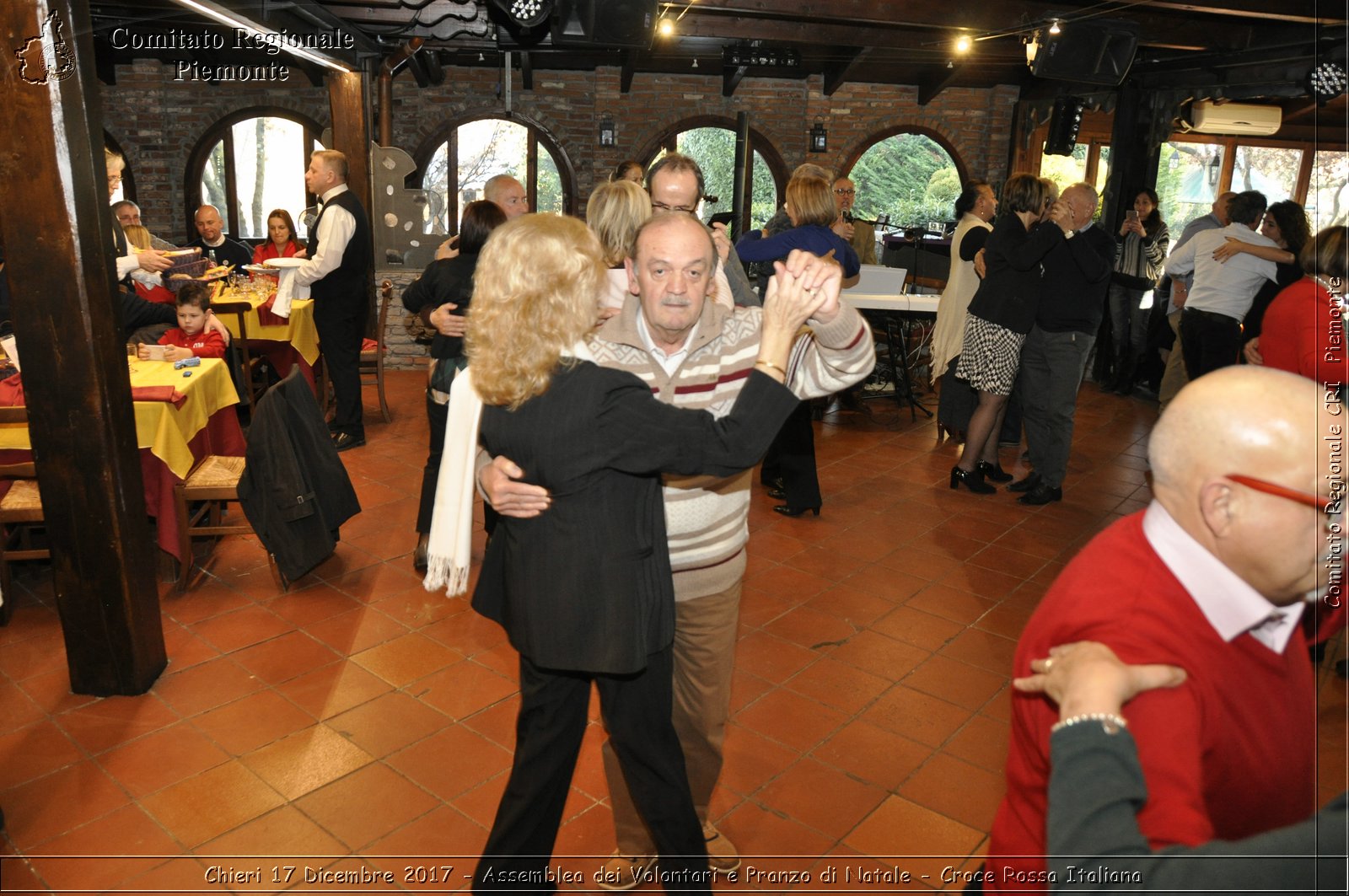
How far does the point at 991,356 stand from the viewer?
5.12 meters

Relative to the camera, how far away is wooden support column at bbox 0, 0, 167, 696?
2.74 meters

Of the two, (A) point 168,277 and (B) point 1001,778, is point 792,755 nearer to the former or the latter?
(B) point 1001,778

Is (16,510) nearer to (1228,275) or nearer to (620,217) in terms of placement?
(620,217)

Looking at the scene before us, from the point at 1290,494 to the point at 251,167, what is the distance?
11621 mm

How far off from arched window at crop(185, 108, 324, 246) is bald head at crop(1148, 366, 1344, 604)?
10.7 metres

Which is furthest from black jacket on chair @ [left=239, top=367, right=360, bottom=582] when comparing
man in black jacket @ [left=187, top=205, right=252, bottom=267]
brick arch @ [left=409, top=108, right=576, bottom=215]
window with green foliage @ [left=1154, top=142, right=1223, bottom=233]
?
window with green foliage @ [left=1154, top=142, right=1223, bottom=233]

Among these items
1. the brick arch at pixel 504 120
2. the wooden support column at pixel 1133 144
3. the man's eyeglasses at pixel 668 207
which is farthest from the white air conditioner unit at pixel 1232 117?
the man's eyeglasses at pixel 668 207

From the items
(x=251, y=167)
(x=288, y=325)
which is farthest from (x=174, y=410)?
(x=251, y=167)

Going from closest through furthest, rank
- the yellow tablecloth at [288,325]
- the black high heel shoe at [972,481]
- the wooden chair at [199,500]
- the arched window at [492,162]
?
the wooden chair at [199,500] → the black high heel shoe at [972,481] → the yellow tablecloth at [288,325] → the arched window at [492,162]

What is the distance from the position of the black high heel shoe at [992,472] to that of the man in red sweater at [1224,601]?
14.9 ft

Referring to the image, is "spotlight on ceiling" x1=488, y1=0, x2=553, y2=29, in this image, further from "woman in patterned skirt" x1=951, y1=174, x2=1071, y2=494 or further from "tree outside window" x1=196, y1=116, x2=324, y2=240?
"tree outside window" x1=196, y1=116, x2=324, y2=240

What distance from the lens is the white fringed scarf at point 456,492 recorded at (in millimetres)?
1949

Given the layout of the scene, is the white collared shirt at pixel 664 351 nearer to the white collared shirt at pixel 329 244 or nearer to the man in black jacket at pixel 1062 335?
the man in black jacket at pixel 1062 335

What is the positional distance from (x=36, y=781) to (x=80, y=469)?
3.02 feet
